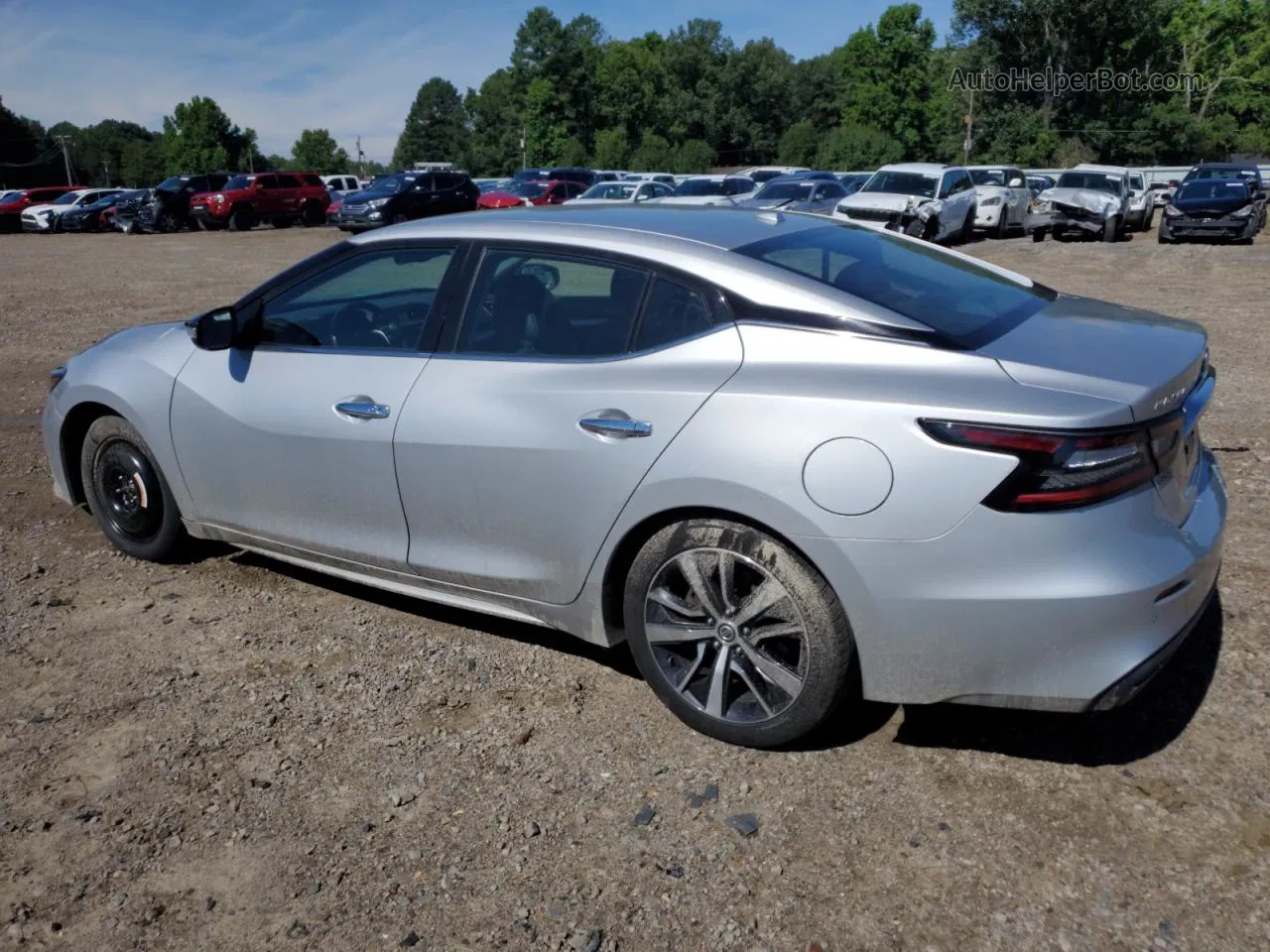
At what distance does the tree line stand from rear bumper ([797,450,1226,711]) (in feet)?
222

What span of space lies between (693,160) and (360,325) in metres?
76.8

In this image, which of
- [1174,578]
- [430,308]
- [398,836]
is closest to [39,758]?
[398,836]

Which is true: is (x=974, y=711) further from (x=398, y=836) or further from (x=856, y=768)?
(x=398, y=836)

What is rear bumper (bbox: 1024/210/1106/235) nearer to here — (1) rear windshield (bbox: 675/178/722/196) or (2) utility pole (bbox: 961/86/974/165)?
(1) rear windshield (bbox: 675/178/722/196)

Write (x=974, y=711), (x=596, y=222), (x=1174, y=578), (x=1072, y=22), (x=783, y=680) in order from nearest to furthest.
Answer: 1. (x=1174, y=578)
2. (x=783, y=680)
3. (x=974, y=711)
4. (x=596, y=222)
5. (x=1072, y=22)

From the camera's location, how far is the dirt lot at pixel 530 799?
8.78 feet

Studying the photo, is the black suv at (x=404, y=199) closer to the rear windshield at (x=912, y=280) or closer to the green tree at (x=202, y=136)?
the rear windshield at (x=912, y=280)

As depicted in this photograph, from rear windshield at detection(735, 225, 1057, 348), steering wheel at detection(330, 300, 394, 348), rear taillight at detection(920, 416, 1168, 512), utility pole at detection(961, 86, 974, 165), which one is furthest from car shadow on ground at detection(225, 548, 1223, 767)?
utility pole at detection(961, 86, 974, 165)

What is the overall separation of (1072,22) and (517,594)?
72.9 metres

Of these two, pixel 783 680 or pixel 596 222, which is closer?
pixel 783 680

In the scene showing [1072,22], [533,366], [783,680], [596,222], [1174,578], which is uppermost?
[1072,22]

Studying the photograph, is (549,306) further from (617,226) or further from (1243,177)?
A: (1243,177)

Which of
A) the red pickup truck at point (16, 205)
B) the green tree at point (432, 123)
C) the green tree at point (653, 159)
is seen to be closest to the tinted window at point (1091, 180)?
the red pickup truck at point (16, 205)

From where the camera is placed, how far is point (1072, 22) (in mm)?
66312
